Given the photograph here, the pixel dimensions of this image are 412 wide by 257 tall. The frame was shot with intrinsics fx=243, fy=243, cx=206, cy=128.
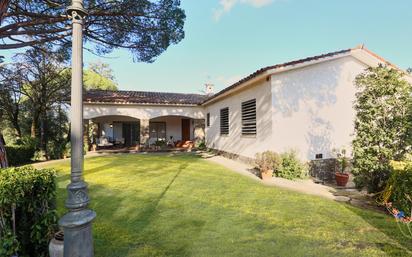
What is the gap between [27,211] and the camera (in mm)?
3139

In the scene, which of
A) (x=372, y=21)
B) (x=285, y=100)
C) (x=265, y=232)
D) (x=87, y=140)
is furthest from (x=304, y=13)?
(x=87, y=140)

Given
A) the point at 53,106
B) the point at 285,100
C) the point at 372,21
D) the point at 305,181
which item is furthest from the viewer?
the point at 53,106

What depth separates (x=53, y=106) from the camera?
2153 centimetres

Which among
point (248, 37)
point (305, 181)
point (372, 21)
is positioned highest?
point (248, 37)

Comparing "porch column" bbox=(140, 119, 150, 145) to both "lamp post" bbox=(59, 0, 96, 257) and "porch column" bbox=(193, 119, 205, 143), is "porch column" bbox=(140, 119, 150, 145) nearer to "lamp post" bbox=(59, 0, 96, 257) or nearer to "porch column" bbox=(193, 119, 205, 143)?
"porch column" bbox=(193, 119, 205, 143)

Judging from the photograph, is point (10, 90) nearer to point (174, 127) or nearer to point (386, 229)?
point (174, 127)

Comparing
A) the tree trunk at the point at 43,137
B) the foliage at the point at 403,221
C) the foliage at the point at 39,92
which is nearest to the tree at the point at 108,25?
the foliage at the point at 403,221

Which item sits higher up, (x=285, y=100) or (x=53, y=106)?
(x=53, y=106)

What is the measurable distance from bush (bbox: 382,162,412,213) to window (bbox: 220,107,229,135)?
9.58 m

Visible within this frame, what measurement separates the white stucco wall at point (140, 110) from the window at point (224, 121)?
4602 mm

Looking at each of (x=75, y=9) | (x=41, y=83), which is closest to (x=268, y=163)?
(x=75, y=9)

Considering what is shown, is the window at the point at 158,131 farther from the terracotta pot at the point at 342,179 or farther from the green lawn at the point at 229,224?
the terracotta pot at the point at 342,179

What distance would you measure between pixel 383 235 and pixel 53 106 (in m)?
24.3

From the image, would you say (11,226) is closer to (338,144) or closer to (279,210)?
(279,210)
